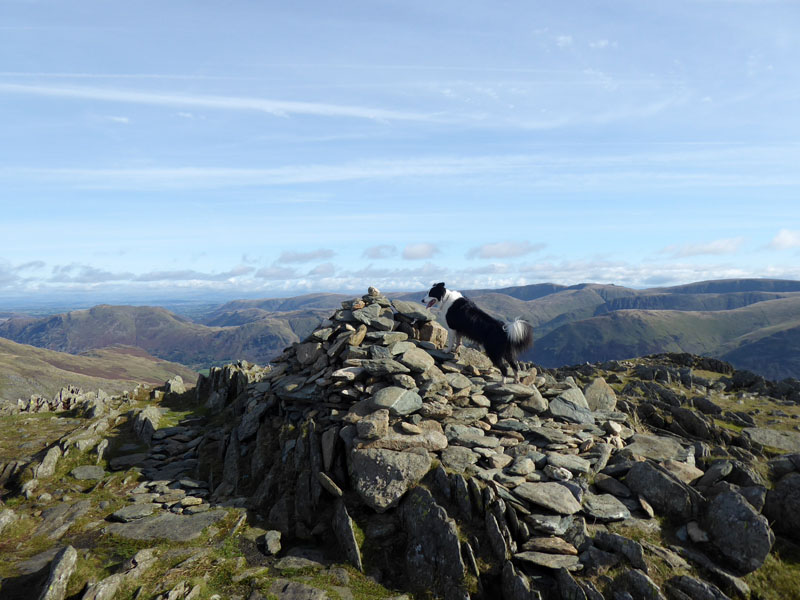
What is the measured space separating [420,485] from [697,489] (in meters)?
8.44


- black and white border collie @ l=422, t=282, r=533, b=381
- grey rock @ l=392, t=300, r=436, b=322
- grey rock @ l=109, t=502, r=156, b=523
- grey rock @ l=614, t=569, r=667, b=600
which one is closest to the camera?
grey rock @ l=614, t=569, r=667, b=600

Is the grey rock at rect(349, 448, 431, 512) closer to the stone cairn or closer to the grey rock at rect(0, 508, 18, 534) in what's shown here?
the stone cairn

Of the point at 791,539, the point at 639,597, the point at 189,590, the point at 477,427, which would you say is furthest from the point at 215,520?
the point at 791,539

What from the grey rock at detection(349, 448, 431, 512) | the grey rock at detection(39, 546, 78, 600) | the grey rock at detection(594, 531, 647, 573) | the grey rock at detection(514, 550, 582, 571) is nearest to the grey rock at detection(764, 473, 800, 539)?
the grey rock at detection(594, 531, 647, 573)

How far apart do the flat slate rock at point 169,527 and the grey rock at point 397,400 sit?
257 inches

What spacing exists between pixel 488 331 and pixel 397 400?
5552mm

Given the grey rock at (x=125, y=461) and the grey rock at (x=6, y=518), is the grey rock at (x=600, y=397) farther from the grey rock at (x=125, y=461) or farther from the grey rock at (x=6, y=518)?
the grey rock at (x=6, y=518)

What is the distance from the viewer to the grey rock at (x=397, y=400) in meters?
15.3

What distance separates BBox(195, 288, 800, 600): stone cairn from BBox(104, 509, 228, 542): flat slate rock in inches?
65.8

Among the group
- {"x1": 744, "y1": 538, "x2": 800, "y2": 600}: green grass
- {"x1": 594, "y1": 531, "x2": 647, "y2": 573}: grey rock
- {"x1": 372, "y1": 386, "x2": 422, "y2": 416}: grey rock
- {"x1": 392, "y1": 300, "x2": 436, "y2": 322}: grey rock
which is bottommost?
{"x1": 744, "y1": 538, "x2": 800, "y2": 600}: green grass

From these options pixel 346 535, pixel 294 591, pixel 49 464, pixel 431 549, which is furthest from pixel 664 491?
pixel 49 464

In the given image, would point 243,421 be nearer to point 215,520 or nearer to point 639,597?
point 215,520

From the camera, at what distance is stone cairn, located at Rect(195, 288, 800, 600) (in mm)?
10406

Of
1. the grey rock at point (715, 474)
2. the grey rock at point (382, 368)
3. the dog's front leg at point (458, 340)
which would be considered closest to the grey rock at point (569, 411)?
the grey rock at point (715, 474)
